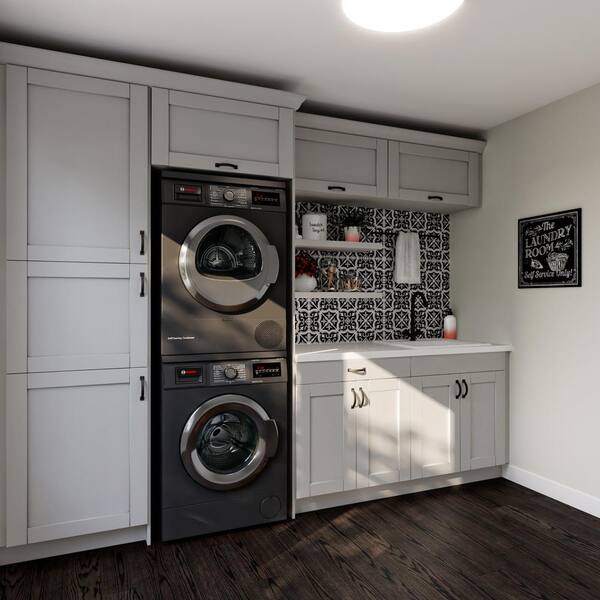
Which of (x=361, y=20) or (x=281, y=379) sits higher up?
(x=361, y=20)

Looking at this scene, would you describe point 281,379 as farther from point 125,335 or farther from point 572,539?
point 572,539

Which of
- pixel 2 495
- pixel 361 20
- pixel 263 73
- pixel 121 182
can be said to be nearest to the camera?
pixel 361 20

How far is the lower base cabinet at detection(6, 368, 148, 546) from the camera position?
250 centimetres

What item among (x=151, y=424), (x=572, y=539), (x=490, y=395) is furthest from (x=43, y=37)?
(x=572, y=539)

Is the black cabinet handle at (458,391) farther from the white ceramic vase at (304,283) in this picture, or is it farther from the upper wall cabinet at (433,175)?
the upper wall cabinet at (433,175)

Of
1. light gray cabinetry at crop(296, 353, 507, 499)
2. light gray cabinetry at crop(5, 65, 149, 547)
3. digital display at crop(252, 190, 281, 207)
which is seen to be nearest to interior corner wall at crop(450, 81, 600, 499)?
light gray cabinetry at crop(296, 353, 507, 499)

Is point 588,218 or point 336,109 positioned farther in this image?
point 336,109

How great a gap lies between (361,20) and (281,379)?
1795 mm

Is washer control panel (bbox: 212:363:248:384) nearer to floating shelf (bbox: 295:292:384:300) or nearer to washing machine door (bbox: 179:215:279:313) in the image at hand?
washing machine door (bbox: 179:215:279:313)

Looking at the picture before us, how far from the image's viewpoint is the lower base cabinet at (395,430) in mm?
3080

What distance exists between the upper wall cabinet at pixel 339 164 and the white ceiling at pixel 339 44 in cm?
24

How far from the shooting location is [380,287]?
398 cm

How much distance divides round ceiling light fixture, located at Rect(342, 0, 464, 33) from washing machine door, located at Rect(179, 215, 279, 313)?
44.6 inches

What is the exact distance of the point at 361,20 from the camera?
2.22 meters
